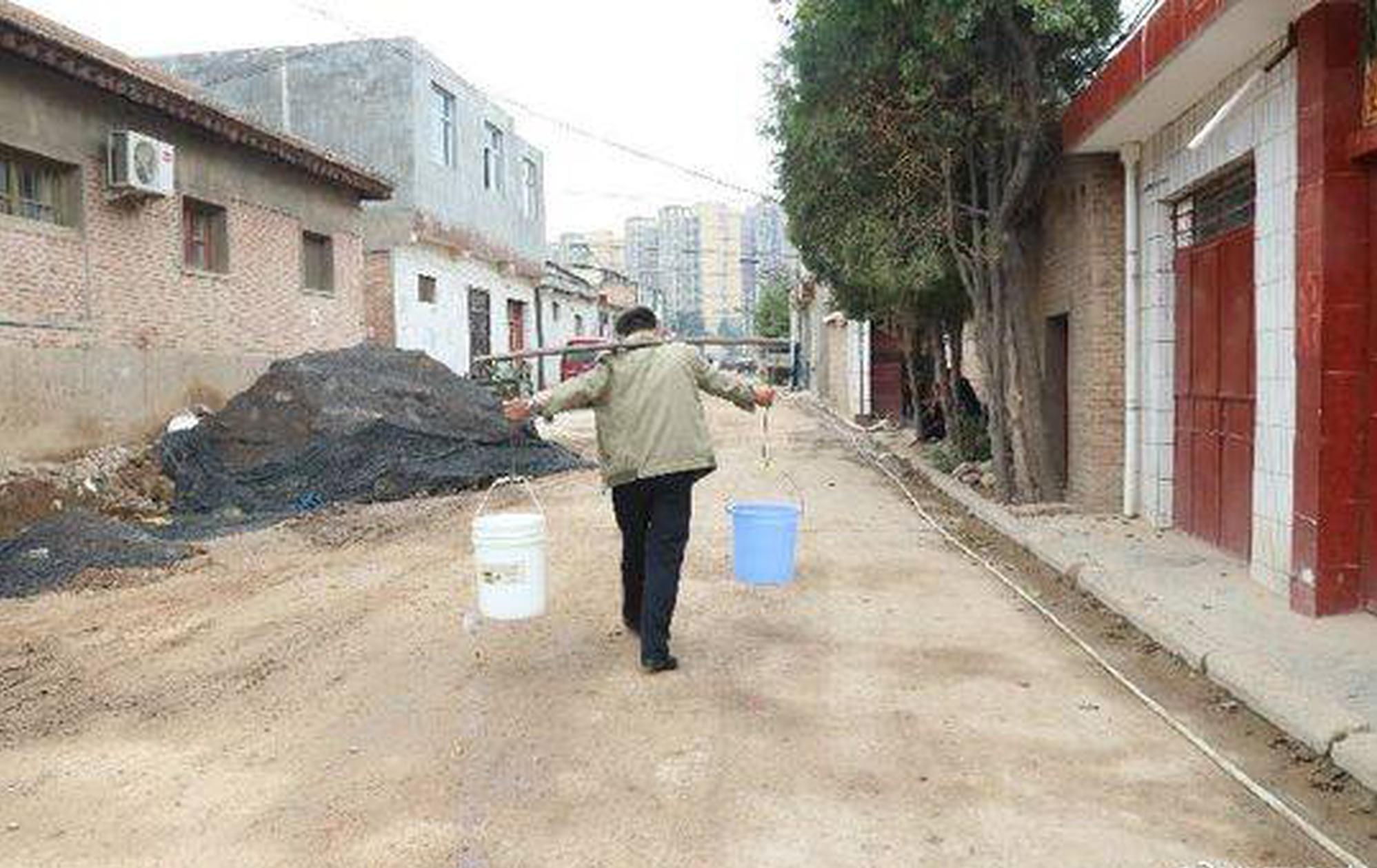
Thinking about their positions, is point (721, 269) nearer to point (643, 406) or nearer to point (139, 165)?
point (139, 165)

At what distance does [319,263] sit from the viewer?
18688mm

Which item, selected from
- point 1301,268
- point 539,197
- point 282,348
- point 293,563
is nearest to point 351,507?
point 293,563

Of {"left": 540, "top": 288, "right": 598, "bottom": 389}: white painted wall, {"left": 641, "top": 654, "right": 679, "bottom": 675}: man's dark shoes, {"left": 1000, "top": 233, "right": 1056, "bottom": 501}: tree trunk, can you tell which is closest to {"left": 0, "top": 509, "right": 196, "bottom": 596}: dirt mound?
{"left": 641, "top": 654, "right": 679, "bottom": 675}: man's dark shoes

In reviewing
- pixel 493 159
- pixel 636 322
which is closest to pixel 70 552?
pixel 636 322

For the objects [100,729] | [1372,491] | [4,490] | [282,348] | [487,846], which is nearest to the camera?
[487,846]

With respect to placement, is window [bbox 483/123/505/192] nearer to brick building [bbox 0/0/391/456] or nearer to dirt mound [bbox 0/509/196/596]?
brick building [bbox 0/0/391/456]

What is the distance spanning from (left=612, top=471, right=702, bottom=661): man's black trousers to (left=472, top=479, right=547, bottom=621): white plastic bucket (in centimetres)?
47

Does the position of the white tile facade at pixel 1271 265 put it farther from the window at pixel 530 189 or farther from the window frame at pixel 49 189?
the window at pixel 530 189

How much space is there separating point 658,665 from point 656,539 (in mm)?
606

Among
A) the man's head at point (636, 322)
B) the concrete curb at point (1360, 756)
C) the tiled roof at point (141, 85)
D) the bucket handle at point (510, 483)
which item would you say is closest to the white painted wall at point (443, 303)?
the tiled roof at point (141, 85)

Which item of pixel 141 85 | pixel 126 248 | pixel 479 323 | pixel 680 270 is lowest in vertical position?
pixel 479 323

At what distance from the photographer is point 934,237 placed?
13.0 m

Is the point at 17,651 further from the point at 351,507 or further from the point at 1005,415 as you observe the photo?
the point at 1005,415

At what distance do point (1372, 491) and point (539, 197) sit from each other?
30308 mm
